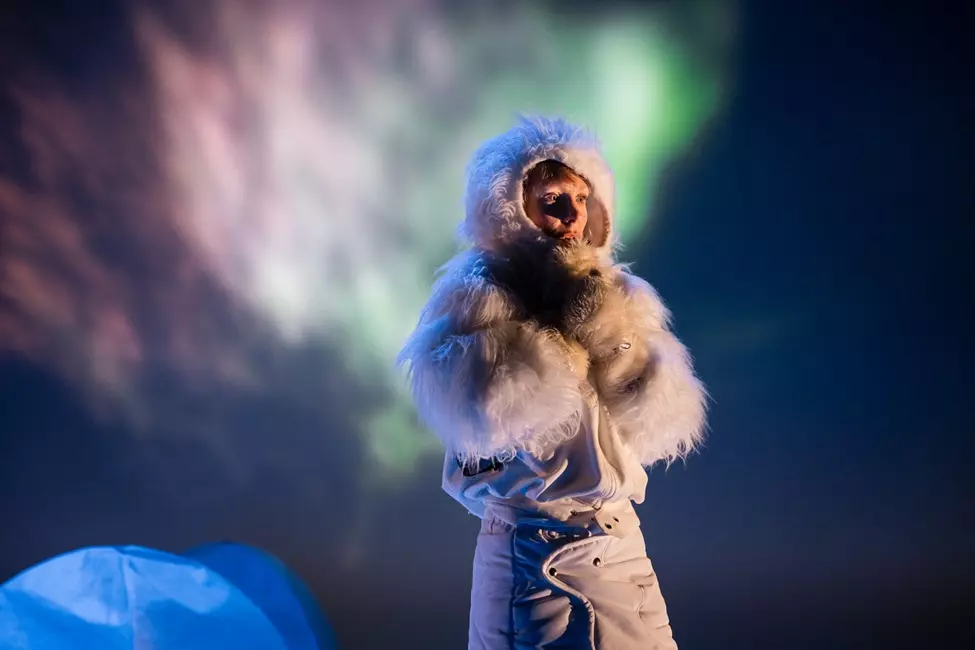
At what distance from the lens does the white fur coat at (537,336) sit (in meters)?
1.00

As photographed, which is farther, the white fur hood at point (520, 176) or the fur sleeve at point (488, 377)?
the white fur hood at point (520, 176)

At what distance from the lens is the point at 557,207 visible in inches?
47.4

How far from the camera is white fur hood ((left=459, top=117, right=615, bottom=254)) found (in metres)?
1.16

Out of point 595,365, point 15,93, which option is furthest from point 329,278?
point 595,365

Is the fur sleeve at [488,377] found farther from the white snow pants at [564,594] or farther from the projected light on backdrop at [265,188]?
the projected light on backdrop at [265,188]

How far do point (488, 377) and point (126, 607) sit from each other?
95 cm

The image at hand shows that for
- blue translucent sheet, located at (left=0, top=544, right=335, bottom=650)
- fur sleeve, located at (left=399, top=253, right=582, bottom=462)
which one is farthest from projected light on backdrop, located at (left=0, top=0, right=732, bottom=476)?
fur sleeve, located at (left=399, top=253, right=582, bottom=462)

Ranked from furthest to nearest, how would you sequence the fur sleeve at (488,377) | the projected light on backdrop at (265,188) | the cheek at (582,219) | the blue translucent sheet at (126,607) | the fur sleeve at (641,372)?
the projected light on backdrop at (265,188), the blue translucent sheet at (126,607), the cheek at (582,219), the fur sleeve at (641,372), the fur sleeve at (488,377)

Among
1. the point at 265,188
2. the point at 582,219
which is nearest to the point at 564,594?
the point at 582,219

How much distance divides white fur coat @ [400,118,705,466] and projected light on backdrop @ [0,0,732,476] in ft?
3.19

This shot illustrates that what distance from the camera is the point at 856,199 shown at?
242cm

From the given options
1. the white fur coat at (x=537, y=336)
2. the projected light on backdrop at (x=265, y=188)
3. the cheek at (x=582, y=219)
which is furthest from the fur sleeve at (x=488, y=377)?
the projected light on backdrop at (x=265, y=188)

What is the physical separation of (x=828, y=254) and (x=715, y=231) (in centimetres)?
41

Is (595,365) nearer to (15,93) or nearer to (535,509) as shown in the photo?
(535,509)
